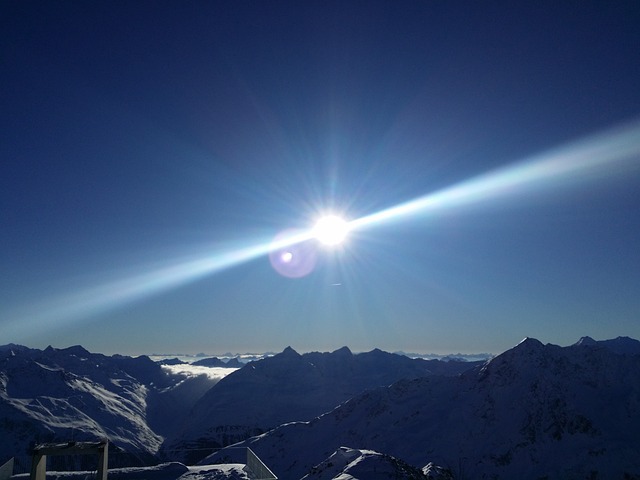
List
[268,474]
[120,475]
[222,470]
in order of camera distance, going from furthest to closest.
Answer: [120,475], [222,470], [268,474]

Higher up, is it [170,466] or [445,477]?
[170,466]

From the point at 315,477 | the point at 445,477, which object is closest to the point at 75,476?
the point at 315,477

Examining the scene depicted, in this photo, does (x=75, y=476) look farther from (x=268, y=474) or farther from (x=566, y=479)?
(x=566, y=479)

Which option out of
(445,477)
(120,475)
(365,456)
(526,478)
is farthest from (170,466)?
(526,478)

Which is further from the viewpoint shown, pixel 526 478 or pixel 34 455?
pixel 526 478

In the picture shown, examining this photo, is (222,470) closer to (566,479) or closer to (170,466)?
(170,466)

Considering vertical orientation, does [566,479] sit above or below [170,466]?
below

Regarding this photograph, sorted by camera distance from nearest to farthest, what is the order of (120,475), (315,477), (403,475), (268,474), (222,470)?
(268,474)
(403,475)
(222,470)
(315,477)
(120,475)

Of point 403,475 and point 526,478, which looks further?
point 526,478

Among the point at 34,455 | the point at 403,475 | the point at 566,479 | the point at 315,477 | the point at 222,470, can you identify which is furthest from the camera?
the point at 566,479
